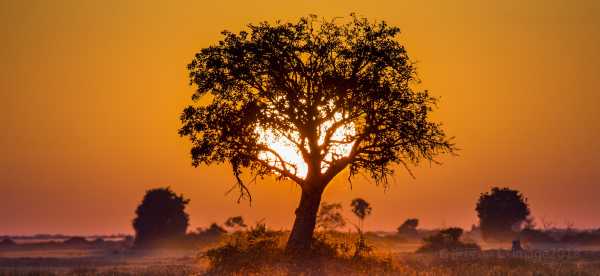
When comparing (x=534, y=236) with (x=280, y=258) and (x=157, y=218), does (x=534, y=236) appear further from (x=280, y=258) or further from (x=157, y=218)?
(x=280, y=258)

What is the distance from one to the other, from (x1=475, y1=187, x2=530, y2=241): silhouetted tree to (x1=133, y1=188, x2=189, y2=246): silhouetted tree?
175 feet

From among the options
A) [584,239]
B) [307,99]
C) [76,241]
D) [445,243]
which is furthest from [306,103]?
[76,241]

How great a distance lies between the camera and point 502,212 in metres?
142

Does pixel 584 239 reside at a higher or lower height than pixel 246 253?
higher

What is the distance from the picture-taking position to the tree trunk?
146 ft

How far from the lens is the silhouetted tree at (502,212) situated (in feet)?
464

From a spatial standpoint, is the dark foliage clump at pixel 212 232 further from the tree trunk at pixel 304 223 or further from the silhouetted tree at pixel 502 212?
the tree trunk at pixel 304 223

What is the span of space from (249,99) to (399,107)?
27.7ft

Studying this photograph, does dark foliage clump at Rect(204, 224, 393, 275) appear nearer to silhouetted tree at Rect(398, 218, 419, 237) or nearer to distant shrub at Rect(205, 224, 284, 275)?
distant shrub at Rect(205, 224, 284, 275)

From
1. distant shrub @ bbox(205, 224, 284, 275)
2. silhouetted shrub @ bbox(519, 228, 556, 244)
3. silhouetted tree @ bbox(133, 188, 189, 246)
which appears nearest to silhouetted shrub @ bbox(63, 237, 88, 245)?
silhouetted tree @ bbox(133, 188, 189, 246)

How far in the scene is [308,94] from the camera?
4506 centimetres

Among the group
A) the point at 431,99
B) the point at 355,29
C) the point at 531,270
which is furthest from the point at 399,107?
the point at 531,270

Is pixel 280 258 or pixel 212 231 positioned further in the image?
pixel 212 231

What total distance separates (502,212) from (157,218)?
5912 centimetres
